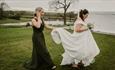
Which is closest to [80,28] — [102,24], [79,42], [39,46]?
[79,42]

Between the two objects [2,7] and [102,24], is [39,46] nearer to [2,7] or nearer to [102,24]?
[2,7]

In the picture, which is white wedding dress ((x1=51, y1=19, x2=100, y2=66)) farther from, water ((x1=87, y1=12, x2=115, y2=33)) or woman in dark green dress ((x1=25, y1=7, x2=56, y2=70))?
water ((x1=87, y1=12, x2=115, y2=33))

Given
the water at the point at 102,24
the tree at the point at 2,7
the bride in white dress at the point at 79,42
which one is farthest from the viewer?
the water at the point at 102,24

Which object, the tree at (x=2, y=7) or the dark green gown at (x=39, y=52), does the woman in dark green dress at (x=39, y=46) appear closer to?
the dark green gown at (x=39, y=52)

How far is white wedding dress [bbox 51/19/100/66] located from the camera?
7.24m

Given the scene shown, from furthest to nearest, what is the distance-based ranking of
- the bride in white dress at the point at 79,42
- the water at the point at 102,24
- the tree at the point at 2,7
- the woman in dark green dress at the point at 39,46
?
the water at the point at 102,24 < the tree at the point at 2,7 < the bride in white dress at the point at 79,42 < the woman in dark green dress at the point at 39,46

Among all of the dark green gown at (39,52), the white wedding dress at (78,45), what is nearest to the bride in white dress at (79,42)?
the white wedding dress at (78,45)

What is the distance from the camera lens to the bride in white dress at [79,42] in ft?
23.6

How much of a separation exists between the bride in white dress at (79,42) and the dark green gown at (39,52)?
0.62 metres

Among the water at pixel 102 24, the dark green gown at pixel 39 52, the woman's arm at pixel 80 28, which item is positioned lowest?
the water at pixel 102 24

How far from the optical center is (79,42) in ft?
23.9

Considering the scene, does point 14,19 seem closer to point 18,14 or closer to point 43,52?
point 18,14

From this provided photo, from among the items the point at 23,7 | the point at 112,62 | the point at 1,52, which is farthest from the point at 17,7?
the point at 112,62

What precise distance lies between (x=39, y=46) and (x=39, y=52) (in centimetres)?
18
